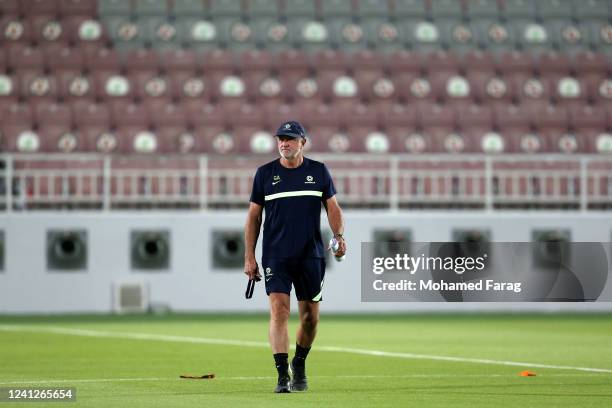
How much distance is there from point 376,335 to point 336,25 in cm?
1182

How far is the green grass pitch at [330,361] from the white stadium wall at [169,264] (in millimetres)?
1757

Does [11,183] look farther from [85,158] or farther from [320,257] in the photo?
[320,257]

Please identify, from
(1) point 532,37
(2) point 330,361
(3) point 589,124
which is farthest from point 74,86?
(2) point 330,361

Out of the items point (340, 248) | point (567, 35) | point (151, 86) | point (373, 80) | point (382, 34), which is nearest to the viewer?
point (340, 248)

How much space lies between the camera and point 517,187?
897 inches

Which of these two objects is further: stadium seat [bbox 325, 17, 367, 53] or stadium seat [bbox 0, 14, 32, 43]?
stadium seat [bbox 325, 17, 367, 53]

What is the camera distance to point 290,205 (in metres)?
8.98

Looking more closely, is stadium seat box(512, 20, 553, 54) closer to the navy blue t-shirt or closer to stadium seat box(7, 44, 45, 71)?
stadium seat box(7, 44, 45, 71)

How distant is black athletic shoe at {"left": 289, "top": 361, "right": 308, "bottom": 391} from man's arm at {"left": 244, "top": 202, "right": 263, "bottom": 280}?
2.13ft

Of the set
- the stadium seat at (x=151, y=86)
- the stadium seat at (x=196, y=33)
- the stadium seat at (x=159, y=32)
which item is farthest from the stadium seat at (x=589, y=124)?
the stadium seat at (x=159, y=32)

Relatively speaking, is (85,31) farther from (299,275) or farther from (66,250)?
(299,275)

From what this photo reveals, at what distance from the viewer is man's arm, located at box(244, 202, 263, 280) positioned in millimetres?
8852

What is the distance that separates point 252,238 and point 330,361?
120 inches

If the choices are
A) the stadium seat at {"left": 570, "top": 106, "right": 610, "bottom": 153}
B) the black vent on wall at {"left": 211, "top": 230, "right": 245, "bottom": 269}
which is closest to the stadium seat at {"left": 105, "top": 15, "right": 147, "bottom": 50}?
the black vent on wall at {"left": 211, "top": 230, "right": 245, "bottom": 269}
